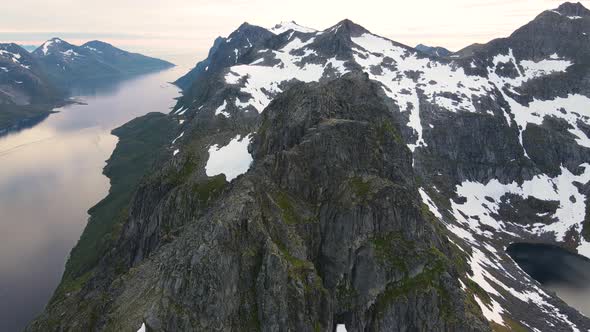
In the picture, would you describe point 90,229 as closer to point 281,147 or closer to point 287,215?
point 281,147

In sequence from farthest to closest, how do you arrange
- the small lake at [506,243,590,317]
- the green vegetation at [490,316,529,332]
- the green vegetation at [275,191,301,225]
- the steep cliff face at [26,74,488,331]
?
1. the small lake at [506,243,590,317]
2. the green vegetation at [490,316,529,332]
3. the green vegetation at [275,191,301,225]
4. the steep cliff face at [26,74,488,331]

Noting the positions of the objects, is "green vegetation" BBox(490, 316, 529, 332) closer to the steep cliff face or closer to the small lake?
the steep cliff face

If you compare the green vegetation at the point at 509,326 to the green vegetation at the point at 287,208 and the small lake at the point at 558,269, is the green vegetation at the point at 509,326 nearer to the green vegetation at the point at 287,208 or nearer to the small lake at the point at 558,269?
Result: the small lake at the point at 558,269

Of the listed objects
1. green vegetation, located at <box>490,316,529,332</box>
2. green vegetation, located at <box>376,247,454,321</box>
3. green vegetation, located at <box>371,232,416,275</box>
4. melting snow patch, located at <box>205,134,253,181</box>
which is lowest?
green vegetation, located at <box>490,316,529,332</box>

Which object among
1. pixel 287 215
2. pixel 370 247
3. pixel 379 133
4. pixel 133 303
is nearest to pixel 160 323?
pixel 133 303

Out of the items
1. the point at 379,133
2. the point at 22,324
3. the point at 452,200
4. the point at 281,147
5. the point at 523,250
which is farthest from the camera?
the point at 452,200

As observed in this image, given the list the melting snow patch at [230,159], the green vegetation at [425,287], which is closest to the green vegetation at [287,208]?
the melting snow patch at [230,159]

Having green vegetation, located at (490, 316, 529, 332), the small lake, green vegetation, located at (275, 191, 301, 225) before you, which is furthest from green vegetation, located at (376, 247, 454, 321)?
the small lake
